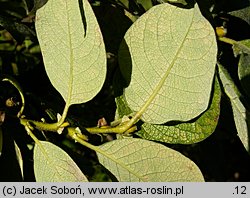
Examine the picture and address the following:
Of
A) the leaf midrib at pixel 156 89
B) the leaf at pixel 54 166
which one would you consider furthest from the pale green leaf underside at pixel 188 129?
the leaf at pixel 54 166

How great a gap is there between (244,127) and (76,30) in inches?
13.4

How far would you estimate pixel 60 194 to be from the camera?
94cm

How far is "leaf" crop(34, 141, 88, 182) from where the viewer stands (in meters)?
0.89

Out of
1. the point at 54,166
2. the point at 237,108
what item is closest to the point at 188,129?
the point at 237,108

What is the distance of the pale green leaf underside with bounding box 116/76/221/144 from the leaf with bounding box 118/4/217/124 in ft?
0.12

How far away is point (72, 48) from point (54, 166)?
19 centimetres

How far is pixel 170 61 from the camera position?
913 mm

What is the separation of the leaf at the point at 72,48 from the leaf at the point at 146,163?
0.32 ft

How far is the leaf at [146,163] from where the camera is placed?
2.95 ft

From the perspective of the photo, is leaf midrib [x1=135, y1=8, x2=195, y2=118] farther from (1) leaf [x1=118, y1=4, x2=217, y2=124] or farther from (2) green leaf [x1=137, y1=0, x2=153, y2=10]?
(2) green leaf [x1=137, y1=0, x2=153, y2=10]

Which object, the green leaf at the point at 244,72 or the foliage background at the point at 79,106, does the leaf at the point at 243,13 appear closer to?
the foliage background at the point at 79,106

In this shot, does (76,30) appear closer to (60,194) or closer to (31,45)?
(60,194)

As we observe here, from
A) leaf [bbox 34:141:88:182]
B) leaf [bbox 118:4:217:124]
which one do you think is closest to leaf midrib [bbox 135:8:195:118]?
leaf [bbox 118:4:217:124]

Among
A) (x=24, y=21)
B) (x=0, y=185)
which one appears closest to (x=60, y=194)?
(x=0, y=185)
